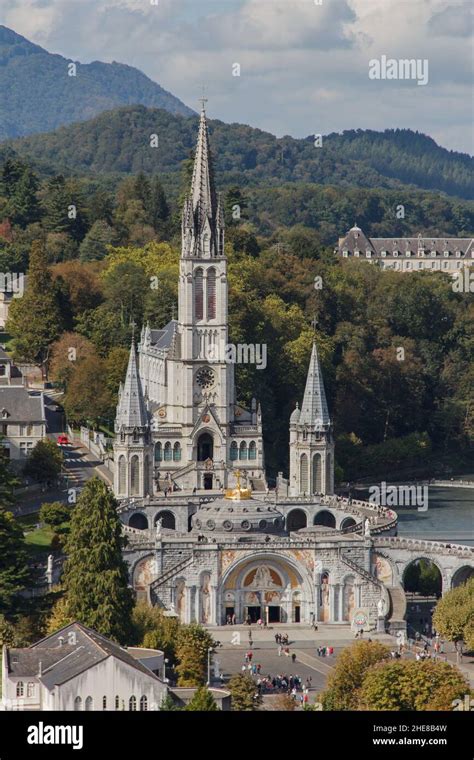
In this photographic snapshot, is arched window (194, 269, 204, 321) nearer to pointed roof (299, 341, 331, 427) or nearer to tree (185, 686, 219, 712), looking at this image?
pointed roof (299, 341, 331, 427)

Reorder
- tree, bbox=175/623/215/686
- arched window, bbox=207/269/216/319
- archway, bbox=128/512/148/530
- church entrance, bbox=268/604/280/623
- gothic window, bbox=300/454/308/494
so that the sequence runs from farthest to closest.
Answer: arched window, bbox=207/269/216/319, gothic window, bbox=300/454/308/494, archway, bbox=128/512/148/530, church entrance, bbox=268/604/280/623, tree, bbox=175/623/215/686

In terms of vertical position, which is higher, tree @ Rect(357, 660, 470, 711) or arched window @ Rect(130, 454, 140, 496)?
arched window @ Rect(130, 454, 140, 496)

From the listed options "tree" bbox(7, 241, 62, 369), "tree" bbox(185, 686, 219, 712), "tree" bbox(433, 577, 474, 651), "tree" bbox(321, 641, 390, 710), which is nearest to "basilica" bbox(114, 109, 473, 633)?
"tree" bbox(433, 577, 474, 651)

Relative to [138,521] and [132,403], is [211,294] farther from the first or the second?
[138,521]

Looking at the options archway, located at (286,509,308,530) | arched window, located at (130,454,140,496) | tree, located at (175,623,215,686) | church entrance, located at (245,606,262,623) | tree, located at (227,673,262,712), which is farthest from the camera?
arched window, located at (130,454,140,496)

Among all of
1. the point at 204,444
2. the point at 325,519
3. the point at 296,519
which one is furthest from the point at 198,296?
the point at 325,519

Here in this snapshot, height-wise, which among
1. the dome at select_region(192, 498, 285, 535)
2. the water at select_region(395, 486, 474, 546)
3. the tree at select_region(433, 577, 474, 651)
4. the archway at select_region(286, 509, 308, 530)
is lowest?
the tree at select_region(433, 577, 474, 651)
